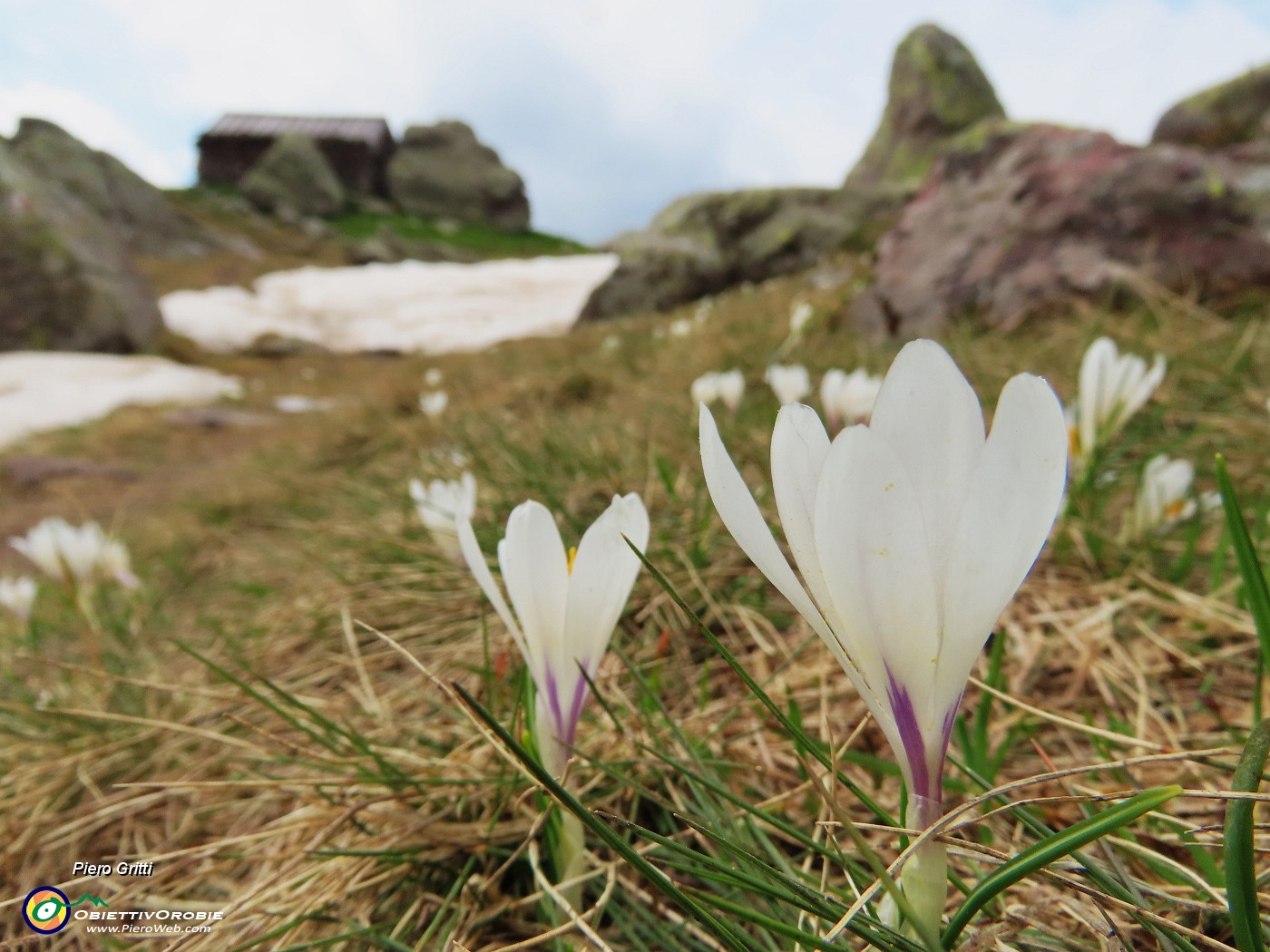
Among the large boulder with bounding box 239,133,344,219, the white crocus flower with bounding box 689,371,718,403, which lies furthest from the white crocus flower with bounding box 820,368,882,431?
the large boulder with bounding box 239,133,344,219

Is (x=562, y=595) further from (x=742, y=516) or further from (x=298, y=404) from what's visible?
(x=298, y=404)

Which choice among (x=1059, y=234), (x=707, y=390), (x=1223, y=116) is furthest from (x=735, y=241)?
(x=707, y=390)

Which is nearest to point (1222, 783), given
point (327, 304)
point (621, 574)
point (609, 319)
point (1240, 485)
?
point (621, 574)

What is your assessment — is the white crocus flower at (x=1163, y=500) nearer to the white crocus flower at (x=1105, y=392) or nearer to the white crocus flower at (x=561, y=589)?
the white crocus flower at (x=1105, y=392)

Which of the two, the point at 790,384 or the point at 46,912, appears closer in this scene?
the point at 46,912

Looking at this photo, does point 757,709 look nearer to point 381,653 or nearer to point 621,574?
point 621,574
